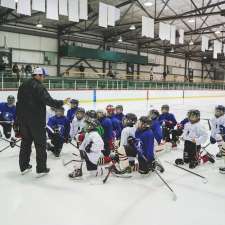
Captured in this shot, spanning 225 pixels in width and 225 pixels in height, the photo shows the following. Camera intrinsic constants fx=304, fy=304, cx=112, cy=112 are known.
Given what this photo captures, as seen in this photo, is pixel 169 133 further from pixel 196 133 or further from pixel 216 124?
pixel 196 133

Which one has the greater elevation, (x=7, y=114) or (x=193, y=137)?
(x=7, y=114)

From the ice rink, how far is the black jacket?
29.6 inches

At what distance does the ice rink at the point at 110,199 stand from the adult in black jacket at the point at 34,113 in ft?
0.93

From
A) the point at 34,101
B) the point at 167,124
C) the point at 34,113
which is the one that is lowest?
the point at 167,124

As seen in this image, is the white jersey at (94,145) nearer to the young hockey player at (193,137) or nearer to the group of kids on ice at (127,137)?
the group of kids on ice at (127,137)

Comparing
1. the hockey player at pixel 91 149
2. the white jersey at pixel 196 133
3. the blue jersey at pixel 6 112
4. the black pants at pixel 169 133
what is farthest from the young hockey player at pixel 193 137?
the blue jersey at pixel 6 112

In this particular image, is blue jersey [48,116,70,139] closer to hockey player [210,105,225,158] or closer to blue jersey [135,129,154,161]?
blue jersey [135,129,154,161]

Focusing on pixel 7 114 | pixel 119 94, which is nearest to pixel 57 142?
pixel 7 114

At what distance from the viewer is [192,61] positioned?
33.4 metres

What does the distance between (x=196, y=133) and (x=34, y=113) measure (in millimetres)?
2193

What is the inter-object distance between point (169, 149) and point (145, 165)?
1.83 m

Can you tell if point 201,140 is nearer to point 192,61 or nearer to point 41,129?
point 41,129

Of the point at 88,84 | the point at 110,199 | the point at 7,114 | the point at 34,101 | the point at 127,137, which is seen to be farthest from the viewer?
the point at 88,84

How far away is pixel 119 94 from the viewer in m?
13.1
